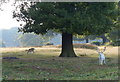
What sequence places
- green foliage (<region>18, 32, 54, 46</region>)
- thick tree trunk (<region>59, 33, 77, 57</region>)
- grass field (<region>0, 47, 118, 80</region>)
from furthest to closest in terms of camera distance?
green foliage (<region>18, 32, 54, 46</region>) < thick tree trunk (<region>59, 33, 77, 57</region>) < grass field (<region>0, 47, 118, 80</region>)

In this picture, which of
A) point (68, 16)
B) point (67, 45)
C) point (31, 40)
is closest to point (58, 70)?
point (68, 16)

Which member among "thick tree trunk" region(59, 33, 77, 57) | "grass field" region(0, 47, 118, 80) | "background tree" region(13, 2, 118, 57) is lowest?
"grass field" region(0, 47, 118, 80)

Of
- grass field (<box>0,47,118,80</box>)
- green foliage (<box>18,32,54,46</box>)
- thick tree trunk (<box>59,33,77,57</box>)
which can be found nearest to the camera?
grass field (<box>0,47,118,80</box>)

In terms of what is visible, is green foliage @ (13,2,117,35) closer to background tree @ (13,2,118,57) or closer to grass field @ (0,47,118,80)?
background tree @ (13,2,118,57)

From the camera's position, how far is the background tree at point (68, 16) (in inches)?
761

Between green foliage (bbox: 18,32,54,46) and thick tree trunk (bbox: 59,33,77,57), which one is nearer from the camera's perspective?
thick tree trunk (bbox: 59,33,77,57)

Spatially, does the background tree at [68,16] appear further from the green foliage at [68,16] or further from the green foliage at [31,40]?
the green foliage at [31,40]

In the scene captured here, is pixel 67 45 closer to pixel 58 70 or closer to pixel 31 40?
pixel 58 70

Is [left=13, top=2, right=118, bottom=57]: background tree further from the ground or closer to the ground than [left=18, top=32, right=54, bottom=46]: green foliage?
further from the ground

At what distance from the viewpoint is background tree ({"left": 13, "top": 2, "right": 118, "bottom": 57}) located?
19328 mm

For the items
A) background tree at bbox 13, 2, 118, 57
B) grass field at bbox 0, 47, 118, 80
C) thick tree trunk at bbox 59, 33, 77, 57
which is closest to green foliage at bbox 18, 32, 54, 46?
thick tree trunk at bbox 59, 33, 77, 57

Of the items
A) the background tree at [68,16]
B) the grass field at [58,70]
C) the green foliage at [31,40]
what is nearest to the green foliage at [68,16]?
the background tree at [68,16]

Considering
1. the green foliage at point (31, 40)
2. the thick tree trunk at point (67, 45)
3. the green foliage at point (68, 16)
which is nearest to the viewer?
the green foliage at point (68, 16)

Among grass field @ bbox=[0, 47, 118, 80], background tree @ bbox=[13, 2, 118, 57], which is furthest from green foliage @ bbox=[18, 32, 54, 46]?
grass field @ bbox=[0, 47, 118, 80]
